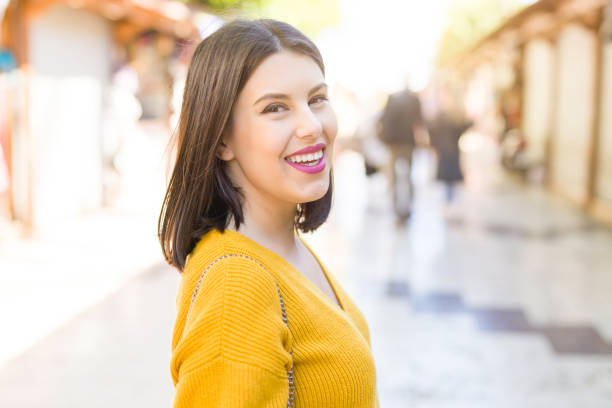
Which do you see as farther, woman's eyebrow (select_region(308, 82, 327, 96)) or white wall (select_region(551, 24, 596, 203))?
white wall (select_region(551, 24, 596, 203))

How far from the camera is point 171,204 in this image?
1379mm

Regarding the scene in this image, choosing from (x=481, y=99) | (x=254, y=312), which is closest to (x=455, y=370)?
(x=254, y=312)

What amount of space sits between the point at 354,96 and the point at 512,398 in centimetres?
1327

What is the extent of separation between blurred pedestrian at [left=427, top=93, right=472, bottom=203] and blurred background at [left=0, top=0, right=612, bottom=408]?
0.02 meters

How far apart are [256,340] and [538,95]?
1421cm

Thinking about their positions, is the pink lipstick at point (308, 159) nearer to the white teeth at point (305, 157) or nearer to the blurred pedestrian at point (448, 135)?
the white teeth at point (305, 157)

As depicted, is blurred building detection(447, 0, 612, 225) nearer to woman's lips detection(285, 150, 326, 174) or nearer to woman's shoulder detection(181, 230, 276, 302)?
woman's lips detection(285, 150, 326, 174)

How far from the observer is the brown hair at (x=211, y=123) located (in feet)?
4.17

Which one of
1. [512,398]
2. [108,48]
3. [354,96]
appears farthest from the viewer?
[354,96]

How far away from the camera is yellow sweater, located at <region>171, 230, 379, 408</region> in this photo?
107 centimetres

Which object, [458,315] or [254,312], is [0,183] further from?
[254,312]

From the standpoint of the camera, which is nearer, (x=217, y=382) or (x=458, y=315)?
(x=217, y=382)

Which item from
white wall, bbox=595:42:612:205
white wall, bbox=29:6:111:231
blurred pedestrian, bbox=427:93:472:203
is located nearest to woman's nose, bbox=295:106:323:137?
white wall, bbox=29:6:111:231

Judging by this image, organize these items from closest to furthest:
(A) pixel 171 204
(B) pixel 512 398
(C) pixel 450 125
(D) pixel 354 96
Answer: (A) pixel 171 204
(B) pixel 512 398
(C) pixel 450 125
(D) pixel 354 96
